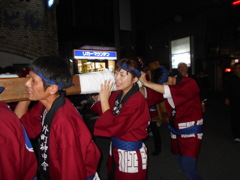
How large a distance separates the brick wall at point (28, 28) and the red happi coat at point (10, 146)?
23.3ft

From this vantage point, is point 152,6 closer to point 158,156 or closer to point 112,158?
point 158,156

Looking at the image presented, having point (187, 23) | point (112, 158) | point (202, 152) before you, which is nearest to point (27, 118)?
point (112, 158)

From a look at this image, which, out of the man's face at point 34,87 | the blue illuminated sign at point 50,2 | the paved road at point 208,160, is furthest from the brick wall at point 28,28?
the man's face at point 34,87

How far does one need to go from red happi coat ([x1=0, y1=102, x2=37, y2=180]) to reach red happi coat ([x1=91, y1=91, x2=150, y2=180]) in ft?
2.04

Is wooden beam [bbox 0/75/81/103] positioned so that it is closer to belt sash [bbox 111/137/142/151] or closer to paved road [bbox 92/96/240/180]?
belt sash [bbox 111/137/142/151]

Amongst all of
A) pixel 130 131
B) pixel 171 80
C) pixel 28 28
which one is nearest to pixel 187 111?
pixel 171 80

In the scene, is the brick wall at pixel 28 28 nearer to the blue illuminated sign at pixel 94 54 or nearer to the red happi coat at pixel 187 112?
the blue illuminated sign at pixel 94 54

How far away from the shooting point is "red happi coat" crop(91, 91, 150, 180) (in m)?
1.56

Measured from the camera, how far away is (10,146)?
101 centimetres

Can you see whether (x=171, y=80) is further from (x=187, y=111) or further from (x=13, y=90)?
(x=13, y=90)

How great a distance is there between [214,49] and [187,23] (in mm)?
2927

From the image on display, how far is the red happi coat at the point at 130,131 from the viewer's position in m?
1.56

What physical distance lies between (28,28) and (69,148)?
7.69 meters

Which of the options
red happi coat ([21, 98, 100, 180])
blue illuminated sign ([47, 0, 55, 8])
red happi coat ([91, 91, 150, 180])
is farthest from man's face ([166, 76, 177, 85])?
blue illuminated sign ([47, 0, 55, 8])
